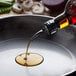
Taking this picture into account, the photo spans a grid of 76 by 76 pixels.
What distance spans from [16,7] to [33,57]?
717 mm

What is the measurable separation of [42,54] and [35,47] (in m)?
0.07

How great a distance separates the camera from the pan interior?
38.0 inches

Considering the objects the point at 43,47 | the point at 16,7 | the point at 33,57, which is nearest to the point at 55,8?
the point at 16,7

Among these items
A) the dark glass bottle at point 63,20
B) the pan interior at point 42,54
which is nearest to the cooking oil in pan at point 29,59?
the pan interior at point 42,54

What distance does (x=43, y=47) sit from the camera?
3.83ft

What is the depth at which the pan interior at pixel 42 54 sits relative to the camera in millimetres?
966

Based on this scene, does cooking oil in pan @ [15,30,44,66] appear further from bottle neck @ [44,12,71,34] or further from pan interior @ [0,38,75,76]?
bottle neck @ [44,12,71,34]

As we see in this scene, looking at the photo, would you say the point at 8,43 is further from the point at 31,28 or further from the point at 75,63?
the point at 75,63

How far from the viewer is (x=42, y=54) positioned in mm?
1104

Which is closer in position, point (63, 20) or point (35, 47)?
point (63, 20)

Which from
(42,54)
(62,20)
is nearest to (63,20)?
(62,20)

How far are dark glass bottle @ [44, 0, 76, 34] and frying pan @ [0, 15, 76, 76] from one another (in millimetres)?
82

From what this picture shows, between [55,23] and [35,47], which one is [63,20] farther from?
[35,47]

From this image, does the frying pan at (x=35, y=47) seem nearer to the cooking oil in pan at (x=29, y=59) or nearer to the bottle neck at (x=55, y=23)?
the cooking oil in pan at (x=29, y=59)
